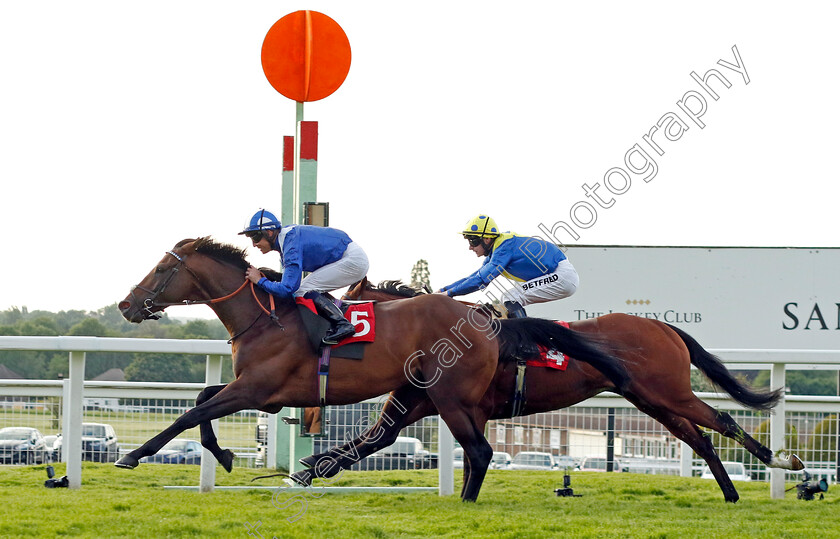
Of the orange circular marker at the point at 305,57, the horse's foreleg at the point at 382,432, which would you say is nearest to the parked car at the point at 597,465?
the horse's foreleg at the point at 382,432

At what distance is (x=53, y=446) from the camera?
702 cm

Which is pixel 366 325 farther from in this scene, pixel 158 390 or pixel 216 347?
pixel 158 390

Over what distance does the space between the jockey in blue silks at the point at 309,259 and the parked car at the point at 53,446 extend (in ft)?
7.96

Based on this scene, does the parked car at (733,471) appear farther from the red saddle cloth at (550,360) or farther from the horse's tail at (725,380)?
the red saddle cloth at (550,360)

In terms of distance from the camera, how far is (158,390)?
21.6 feet

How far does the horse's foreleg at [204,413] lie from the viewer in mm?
4969

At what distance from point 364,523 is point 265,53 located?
13.4 feet

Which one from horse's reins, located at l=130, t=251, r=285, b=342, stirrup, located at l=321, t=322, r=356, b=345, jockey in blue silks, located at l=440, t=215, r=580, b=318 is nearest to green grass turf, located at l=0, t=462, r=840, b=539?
stirrup, located at l=321, t=322, r=356, b=345

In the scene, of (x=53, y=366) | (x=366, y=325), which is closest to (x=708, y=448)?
(x=366, y=325)

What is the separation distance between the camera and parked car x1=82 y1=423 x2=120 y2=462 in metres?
6.54

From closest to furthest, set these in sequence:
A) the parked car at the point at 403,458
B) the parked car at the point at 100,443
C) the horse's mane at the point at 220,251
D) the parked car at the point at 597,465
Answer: the horse's mane at the point at 220,251 → the parked car at the point at 100,443 → the parked car at the point at 403,458 → the parked car at the point at 597,465

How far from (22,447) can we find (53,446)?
0.69 feet

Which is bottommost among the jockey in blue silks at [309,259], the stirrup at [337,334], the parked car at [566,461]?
the parked car at [566,461]

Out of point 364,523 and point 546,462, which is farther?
point 546,462
